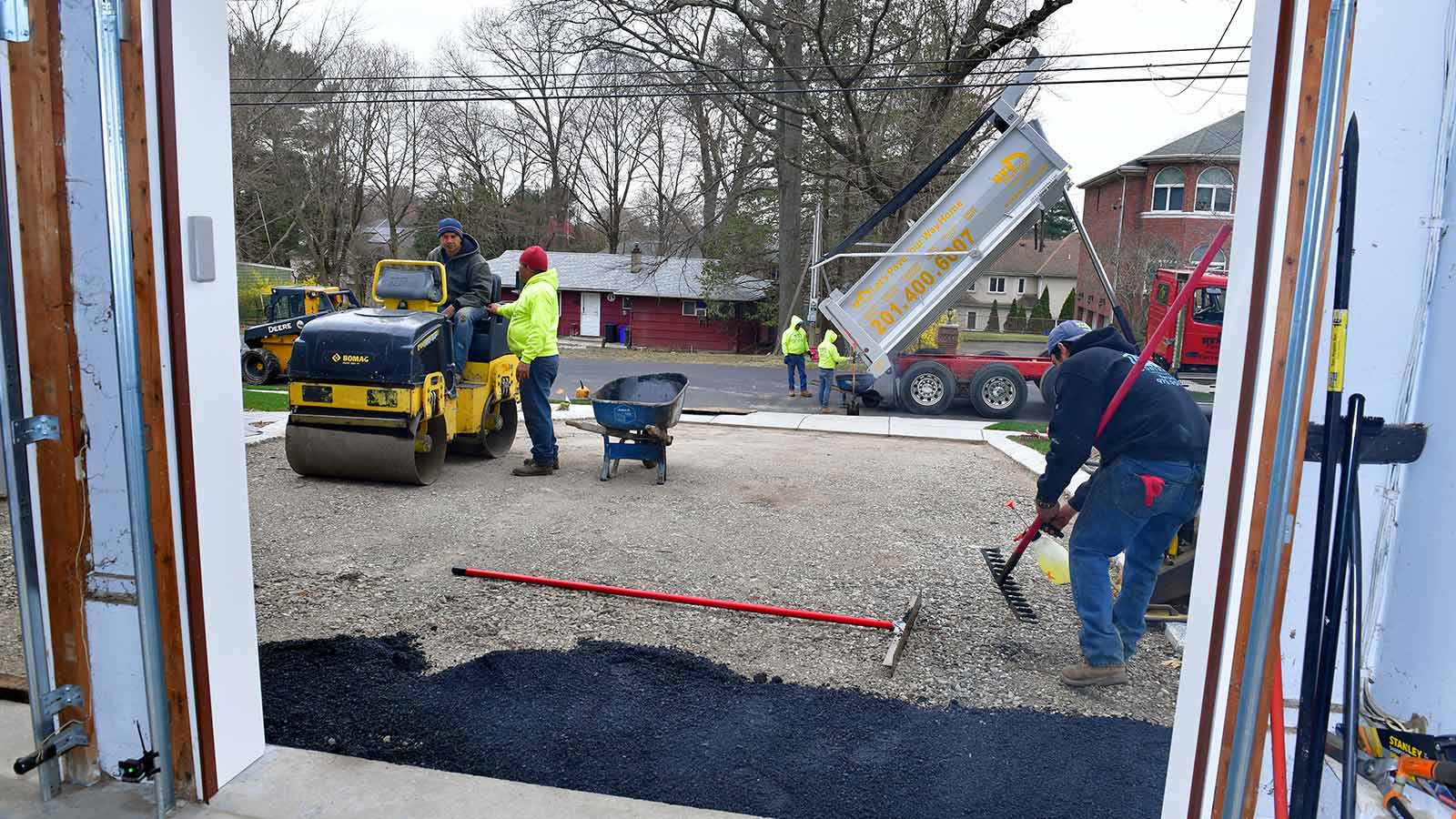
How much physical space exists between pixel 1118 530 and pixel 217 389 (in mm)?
3524

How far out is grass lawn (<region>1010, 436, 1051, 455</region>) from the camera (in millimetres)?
10406

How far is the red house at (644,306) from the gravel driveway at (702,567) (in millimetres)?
24550

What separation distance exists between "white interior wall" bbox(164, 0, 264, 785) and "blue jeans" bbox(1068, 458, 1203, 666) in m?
3.31

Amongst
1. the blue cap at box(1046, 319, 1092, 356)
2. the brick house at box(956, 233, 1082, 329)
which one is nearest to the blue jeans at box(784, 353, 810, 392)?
the blue cap at box(1046, 319, 1092, 356)

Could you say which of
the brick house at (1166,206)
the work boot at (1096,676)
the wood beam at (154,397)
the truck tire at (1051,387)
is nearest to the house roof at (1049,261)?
the brick house at (1166,206)

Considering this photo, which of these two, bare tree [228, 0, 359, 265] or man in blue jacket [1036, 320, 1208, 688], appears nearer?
man in blue jacket [1036, 320, 1208, 688]

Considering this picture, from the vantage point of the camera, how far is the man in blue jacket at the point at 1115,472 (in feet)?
12.8

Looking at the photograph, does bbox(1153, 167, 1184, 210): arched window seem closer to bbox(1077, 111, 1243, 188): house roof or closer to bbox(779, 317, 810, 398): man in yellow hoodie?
bbox(1077, 111, 1243, 188): house roof

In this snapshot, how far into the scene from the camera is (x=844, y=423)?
1275cm

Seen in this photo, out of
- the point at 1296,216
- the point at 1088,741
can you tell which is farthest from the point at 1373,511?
the point at 1088,741

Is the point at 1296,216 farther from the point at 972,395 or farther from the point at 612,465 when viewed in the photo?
the point at 972,395

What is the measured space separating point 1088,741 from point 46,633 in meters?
3.56

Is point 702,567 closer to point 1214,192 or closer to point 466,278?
point 466,278

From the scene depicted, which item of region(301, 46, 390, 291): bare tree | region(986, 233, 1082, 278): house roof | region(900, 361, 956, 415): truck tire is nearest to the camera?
region(900, 361, 956, 415): truck tire
